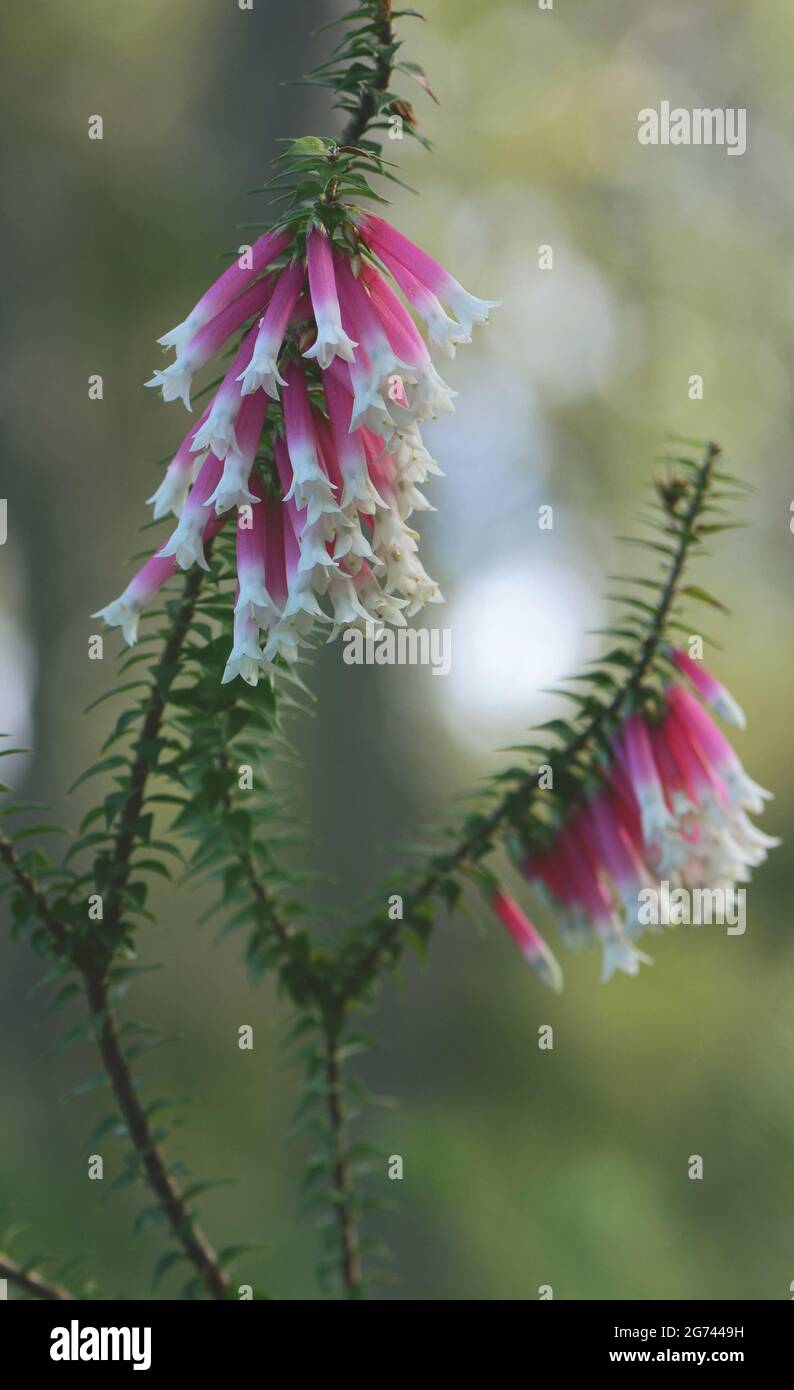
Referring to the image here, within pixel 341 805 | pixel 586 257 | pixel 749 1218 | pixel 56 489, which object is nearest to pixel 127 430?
pixel 56 489

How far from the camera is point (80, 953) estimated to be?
2.62ft

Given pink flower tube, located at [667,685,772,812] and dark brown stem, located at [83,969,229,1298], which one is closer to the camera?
dark brown stem, located at [83,969,229,1298]

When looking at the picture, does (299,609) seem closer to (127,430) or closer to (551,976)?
(551,976)

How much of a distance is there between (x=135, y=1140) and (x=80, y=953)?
0.15 m

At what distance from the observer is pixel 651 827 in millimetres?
887

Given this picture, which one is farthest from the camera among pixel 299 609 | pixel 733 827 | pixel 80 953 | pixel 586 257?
pixel 586 257

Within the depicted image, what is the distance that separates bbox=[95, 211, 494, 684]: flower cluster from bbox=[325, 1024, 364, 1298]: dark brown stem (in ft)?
1.22

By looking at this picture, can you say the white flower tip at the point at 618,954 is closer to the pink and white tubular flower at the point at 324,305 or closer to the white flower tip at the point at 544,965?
the white flower tip at the point at 544,965

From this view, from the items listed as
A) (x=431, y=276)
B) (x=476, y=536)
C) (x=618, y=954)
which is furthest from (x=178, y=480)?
(x=476, y=536)

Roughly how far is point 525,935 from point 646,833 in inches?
8.6

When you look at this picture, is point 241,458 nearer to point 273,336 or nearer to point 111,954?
point 273,336

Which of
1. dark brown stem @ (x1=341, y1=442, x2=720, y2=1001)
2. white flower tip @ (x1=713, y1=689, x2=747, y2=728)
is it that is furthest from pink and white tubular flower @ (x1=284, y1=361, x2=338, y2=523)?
white flower tip @ (x1=713, y1=689, x2=747, y2=728)

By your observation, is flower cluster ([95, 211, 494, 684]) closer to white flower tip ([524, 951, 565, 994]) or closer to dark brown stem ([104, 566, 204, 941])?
dark brown stem ([104, 566, 204, 941])

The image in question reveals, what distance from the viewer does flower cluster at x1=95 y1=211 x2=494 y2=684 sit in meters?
0.66
